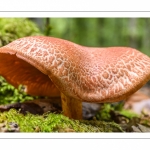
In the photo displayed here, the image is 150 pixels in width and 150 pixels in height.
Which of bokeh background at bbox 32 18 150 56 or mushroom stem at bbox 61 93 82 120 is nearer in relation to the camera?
mushroom stem at bbox 61 93 82 120

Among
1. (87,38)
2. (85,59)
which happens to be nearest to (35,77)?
(85,59)

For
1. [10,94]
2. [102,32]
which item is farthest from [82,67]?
[102,32]

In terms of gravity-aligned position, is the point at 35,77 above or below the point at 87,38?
above

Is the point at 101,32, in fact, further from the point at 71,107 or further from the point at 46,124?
the point at 46,124

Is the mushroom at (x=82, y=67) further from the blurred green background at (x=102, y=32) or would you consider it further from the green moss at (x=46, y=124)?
the blurred green background at (x=102, y=32)

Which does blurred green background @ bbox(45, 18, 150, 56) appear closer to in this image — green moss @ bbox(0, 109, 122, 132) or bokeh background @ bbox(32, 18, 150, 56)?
bokeh background @ bbox(32, 18, 150, 56)

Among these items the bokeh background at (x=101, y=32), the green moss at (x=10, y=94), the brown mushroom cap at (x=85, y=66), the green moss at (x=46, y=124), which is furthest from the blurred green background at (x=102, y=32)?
the green moss at (x=46, y=124)

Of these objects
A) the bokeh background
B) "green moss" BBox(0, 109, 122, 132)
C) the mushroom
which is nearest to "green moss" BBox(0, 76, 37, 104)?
the mushroom

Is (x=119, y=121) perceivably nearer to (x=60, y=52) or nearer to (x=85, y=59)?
(x=85, y=59)
